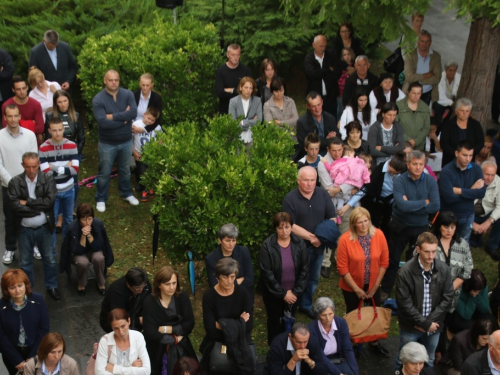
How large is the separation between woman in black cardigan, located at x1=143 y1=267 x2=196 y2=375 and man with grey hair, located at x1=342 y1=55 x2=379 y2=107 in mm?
6186

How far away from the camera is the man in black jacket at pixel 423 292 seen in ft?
29.6

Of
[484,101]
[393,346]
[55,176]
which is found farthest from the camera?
[484,101]

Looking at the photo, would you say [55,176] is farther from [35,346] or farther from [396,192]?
[396,192]

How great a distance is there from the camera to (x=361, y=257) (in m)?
9.57

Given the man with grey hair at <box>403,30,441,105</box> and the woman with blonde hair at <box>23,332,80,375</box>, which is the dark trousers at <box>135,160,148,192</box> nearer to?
the man with grey hair at <box>403,30,441,105</box>

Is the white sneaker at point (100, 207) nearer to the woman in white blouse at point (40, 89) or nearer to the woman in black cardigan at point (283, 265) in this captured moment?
the woman in white blouse at point (40, 89)

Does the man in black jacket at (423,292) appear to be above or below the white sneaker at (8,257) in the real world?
above

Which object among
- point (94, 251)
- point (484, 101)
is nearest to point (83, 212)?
point (94, 251)

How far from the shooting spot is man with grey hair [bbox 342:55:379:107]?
1358 cm

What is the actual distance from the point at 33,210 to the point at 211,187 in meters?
2.22

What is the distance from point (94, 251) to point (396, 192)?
3944 millimetres

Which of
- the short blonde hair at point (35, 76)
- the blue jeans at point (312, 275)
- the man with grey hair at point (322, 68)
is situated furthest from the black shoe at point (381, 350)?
the short blonde hair at point (35, 76)

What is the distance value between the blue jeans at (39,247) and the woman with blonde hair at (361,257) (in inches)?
144

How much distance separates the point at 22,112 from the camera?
1205cm
